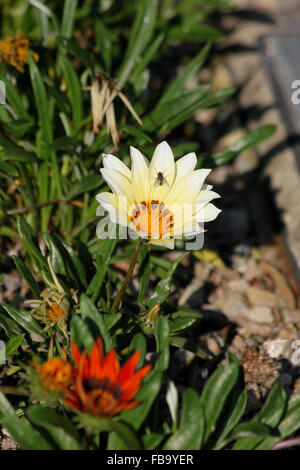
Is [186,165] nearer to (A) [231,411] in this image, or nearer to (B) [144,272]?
(B) [144,272]

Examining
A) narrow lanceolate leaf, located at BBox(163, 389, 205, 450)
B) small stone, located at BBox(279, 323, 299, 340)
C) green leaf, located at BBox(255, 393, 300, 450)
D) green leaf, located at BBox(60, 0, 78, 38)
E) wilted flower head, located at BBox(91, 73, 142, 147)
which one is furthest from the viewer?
green leaf, located at BBox(60, 0, 78, 38)

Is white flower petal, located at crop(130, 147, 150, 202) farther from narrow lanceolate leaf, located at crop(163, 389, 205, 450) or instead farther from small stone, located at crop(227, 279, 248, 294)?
small stone, located at crop(227, 279, 248, 294)

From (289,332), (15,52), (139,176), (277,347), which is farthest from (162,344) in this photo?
(15,52)

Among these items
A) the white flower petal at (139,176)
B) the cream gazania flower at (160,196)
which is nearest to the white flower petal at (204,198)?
the cream gazania flower at (160,196)

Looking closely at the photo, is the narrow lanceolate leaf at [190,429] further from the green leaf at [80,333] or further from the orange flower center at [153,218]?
the orange flower center at [153,218]

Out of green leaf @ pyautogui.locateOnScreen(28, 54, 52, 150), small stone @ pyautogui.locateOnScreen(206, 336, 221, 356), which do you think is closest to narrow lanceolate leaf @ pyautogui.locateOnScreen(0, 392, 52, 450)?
small stone @ pyautogui.locateOnScreen(206, 336, 221, 356)

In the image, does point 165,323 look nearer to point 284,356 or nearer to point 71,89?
point 284,356

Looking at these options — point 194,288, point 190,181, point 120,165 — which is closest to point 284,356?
point 194,288
